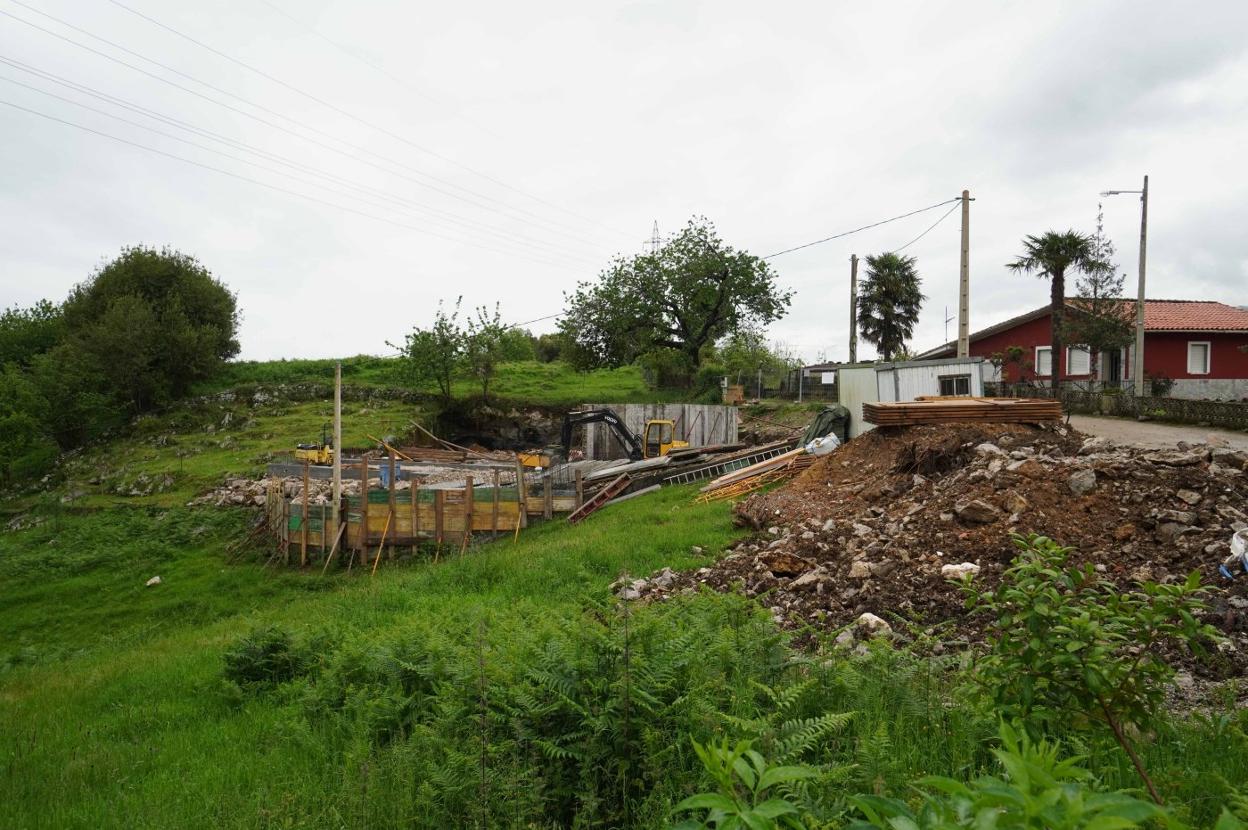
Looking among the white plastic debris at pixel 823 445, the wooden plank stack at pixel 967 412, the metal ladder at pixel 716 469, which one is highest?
the wooden plank stack at pixel 967 412

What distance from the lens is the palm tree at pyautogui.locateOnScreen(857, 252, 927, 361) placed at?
4598cm

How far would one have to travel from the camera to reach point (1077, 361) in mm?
31609

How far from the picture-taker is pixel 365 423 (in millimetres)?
33719

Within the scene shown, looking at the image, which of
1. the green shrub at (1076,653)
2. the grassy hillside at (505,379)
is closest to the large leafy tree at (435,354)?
the grassy hillside at (505,379)

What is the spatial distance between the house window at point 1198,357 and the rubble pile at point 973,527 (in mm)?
24143

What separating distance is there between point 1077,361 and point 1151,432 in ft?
51.1

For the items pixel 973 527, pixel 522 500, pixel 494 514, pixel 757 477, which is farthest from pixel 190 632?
pixel 973 527

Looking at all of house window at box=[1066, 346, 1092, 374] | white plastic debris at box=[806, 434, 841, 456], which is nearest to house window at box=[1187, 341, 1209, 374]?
house window at box=[1066, 346, 1092, 374]

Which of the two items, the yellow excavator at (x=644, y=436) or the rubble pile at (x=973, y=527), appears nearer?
the rubble pile at (x=973, y=527)

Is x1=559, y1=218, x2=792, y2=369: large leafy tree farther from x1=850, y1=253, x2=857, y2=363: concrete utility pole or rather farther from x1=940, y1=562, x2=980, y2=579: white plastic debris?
x1=940, y1=562, x2=980, y2=579: white plastic debris

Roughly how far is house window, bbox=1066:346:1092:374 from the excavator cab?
762 inches

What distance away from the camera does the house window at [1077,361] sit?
3128cm

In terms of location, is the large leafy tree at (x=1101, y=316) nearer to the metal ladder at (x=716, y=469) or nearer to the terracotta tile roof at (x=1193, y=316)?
the terracotta tile roof at (x=1193, y=316)

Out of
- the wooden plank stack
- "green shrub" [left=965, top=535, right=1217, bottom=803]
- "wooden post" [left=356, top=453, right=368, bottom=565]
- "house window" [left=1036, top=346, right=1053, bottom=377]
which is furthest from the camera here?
"house window" [left=1036, top=346, right=1053, bottom=377]
